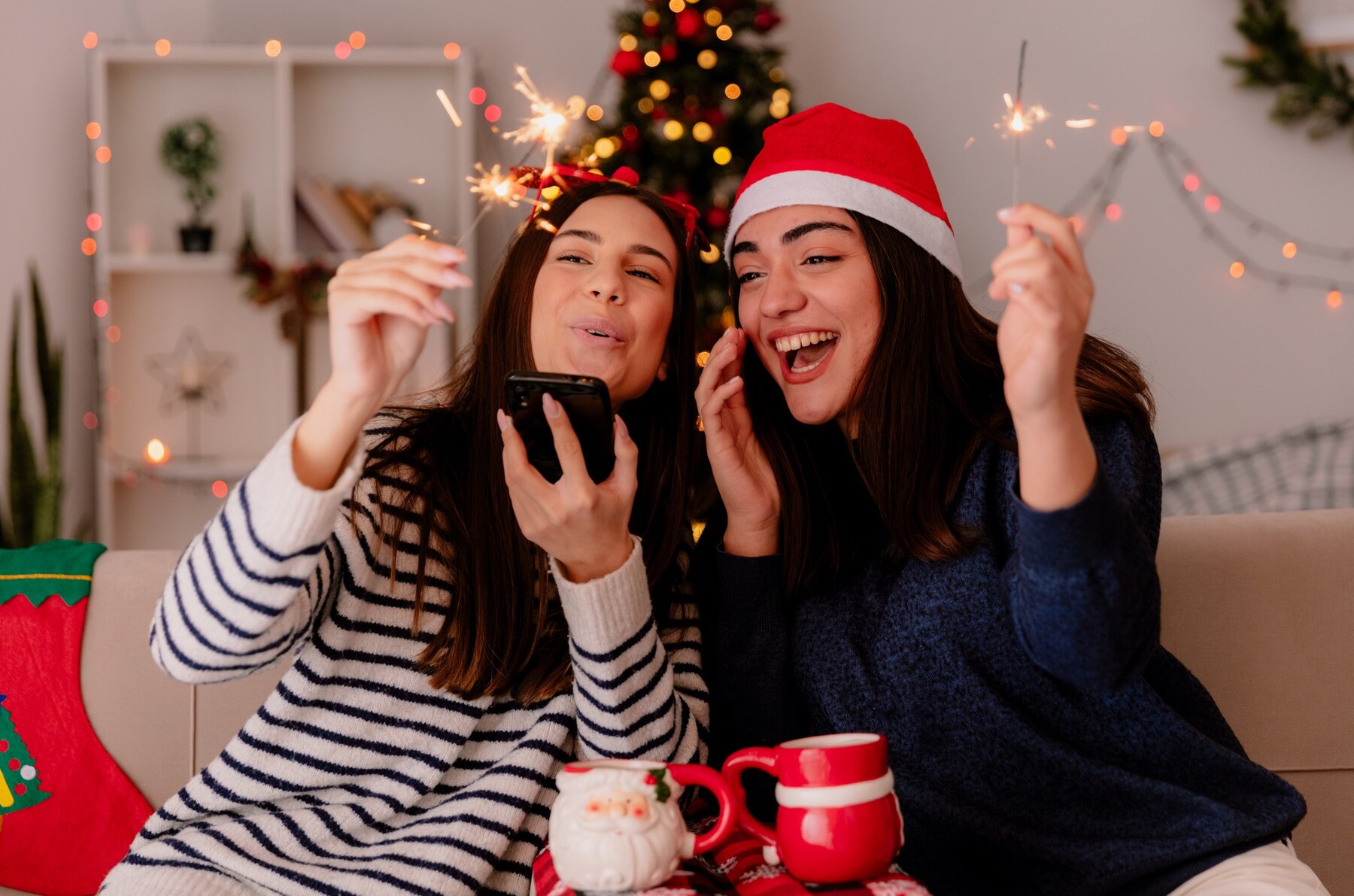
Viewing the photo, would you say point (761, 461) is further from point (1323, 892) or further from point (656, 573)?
point (1323, 892)

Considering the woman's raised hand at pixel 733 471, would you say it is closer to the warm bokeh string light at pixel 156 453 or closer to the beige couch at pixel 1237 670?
the beige couch at pixel 1237 670

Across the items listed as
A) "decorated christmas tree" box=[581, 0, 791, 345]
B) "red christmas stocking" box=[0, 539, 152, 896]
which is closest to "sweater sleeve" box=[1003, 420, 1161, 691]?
"red christmas stocking" box=[0, 539, 152, 896]

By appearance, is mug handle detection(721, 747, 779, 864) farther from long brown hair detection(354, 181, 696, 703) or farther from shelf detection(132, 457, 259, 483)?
shelf detection(132, 457, 259, 483)

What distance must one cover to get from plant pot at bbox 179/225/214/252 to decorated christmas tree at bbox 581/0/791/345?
1.29m

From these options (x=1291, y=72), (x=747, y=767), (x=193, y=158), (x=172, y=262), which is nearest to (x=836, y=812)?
(x=747, y=767)

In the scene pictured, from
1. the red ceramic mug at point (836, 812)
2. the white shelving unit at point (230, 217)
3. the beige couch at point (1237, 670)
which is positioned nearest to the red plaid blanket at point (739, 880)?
the red ceramic mug at point (836, 812)

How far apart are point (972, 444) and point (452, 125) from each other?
8.69ft

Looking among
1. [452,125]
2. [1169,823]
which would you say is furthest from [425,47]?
[1169,823]

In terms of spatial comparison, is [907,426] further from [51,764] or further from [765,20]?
[765,20]

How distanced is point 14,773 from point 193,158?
237 cm

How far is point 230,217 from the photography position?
3502 mm

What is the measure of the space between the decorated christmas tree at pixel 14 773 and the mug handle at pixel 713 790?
1.07m

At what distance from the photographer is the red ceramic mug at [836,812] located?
2.72 feet

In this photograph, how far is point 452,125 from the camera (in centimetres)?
355
